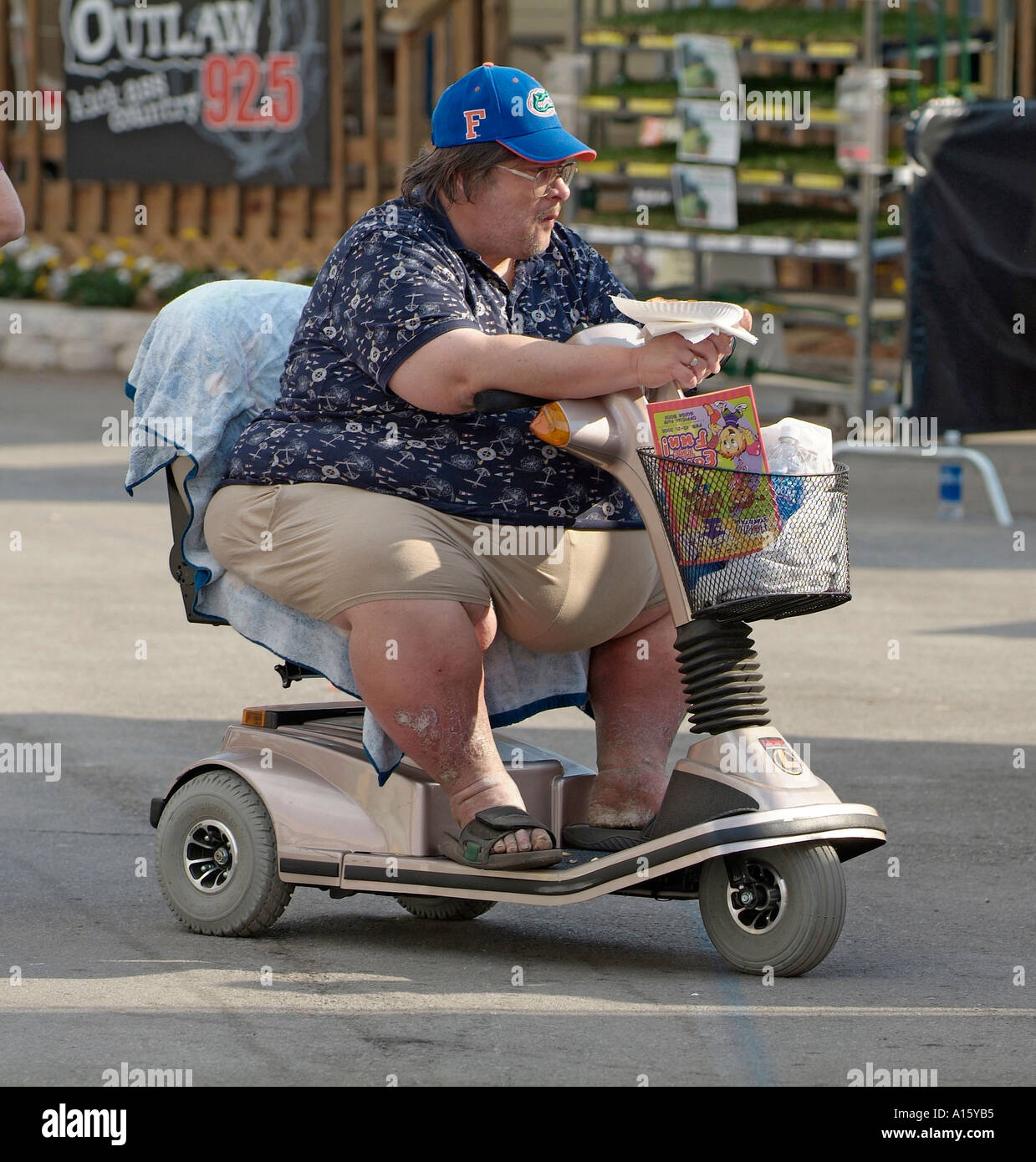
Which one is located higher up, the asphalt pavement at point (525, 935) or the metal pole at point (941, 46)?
the metal pole at point (941, 46)

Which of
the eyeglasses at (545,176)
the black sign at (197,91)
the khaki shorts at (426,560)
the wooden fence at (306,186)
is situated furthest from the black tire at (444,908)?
the black sign at (197,91)

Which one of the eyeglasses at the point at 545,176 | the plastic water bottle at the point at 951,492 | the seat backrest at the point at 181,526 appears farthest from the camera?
the plastic water bottle at the point at 951,492

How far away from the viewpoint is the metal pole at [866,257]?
1231 cm

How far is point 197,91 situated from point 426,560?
47.8 feet

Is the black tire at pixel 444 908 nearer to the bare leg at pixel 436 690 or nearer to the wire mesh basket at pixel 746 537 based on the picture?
the bare leg at pixel 436 690

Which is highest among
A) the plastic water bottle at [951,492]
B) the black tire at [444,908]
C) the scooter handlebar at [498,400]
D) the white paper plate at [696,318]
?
the white paper plate at [696,318]

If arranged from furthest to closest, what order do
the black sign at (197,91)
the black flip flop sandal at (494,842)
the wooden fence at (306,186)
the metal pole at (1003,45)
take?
1. the black sign at (197,91)
2. the wooden fence at (306,186)
3. the metal pole at (1003,45)
4. the black flip flop sandal at (494,842)

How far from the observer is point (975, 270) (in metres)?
10.2

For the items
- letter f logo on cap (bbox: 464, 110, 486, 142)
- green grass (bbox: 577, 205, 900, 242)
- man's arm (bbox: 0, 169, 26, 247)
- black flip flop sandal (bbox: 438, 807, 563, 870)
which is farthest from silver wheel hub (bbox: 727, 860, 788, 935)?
green grass (bbox: 577, 205, 900, 242)

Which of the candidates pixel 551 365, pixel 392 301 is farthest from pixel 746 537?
pixel 392 301

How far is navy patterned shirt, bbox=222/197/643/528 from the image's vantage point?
416cm

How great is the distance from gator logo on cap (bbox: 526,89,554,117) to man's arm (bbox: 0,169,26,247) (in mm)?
1050

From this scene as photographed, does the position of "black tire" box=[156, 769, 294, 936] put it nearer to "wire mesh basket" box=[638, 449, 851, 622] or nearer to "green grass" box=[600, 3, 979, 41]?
"wire mesh basket" box=[638, 449, 851, 622]

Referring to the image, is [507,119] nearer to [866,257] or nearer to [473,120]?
[473,120]
